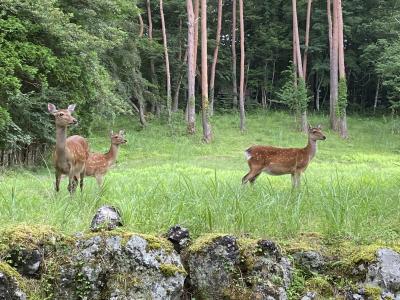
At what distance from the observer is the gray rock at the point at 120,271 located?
4.05m

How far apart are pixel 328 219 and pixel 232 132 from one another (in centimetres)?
2440

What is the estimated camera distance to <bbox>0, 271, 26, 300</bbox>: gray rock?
3.76 m

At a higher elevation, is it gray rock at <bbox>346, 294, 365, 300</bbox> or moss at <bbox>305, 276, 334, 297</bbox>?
moss at <bbox>305, 276, 334, 297</bbox>

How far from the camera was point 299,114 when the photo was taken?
3044 centimetres

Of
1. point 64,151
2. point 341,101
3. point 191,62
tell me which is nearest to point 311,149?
point 64,151

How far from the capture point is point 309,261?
4.39 meters

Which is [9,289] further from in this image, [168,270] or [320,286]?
[320,286]

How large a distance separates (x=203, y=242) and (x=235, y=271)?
350 millimetres

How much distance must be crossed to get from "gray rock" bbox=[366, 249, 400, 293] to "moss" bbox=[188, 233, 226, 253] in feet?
4.10

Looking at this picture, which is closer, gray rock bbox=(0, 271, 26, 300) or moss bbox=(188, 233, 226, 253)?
gray rock bbox=(0, 271, 26, 300)

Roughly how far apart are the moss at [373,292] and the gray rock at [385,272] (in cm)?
4

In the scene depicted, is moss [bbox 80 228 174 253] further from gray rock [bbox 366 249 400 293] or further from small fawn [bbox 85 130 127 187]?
small fawn [bbox 85 130 127 187]

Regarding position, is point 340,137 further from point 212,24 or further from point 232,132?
point 212,24

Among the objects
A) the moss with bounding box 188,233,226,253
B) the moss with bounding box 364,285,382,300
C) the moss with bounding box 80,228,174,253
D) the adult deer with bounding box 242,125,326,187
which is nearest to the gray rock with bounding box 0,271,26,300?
the moss with bounding box 80,228,174,253
